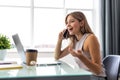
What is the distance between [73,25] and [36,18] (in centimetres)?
174

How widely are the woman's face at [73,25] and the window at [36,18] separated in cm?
162

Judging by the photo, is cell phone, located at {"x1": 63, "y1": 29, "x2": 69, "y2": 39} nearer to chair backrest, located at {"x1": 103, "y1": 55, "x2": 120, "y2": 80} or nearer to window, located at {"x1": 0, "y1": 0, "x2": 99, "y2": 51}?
chair backrest, located at {"x1": 103, "y1": 55, "x2": 120, "y2": 80}

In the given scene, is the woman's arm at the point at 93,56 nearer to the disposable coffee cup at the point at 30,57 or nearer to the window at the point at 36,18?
the disposable coffee cup at the point at 30,57

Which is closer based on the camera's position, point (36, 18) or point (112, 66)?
point (112, 66)

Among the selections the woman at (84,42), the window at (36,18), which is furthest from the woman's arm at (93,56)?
the window at (36,18)

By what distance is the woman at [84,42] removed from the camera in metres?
1.79

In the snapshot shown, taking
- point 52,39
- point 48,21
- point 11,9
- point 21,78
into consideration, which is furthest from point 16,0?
point 21,78

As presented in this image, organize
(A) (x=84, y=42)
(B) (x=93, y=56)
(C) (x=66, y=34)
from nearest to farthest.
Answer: (B) (x=93, y=56) → (A) (x=84, y=42) → (C) (x=66, y=34)

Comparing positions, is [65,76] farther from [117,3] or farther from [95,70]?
[117,3]

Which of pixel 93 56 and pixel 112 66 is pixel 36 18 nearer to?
pixel 112 66

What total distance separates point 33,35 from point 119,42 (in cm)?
143

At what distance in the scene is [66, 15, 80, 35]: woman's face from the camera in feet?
6.70

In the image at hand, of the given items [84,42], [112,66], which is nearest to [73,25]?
[84,42]

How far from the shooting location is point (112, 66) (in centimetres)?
220
